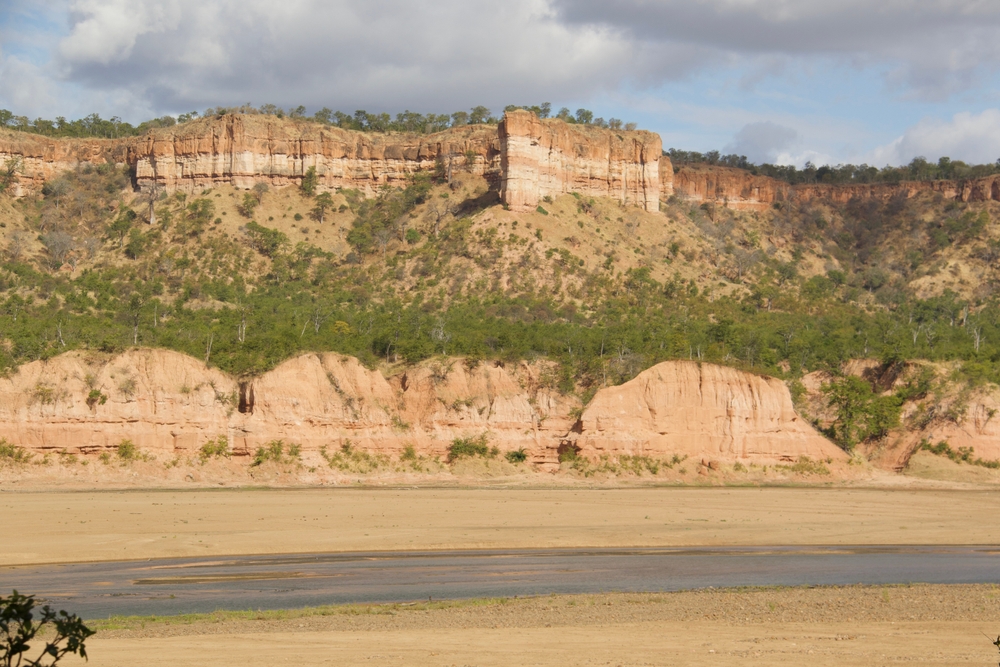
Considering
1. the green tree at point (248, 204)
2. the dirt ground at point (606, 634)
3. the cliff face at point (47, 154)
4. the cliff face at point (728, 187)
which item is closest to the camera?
the dirt ground at point (606, 634)

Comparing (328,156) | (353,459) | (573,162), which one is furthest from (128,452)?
(573,162)

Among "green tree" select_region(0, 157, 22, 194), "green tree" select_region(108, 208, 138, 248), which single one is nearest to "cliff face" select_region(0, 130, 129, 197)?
"green tree" select_region(0, 157, 22, 194)

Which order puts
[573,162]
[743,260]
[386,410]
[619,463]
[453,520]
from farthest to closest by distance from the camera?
1. [743,260]
2. [573,162]
3. [386,410]
4. [619,463]
5. [453,520]

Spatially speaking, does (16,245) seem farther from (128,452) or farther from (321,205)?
(128,452)

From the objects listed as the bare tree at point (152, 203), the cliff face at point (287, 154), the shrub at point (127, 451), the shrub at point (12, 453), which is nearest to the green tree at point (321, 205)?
the cliff face at point (287, 154)

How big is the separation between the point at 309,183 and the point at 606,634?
75455 millimetres

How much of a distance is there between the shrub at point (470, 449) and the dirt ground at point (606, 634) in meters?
26.3

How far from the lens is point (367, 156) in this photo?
93625 mm

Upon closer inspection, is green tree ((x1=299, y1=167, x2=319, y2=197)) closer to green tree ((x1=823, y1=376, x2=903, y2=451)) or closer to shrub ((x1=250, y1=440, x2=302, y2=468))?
shrub ((x1=250, y1=440, x2=302, y2=468))

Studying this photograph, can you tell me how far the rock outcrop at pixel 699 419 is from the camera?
5047 centimetres

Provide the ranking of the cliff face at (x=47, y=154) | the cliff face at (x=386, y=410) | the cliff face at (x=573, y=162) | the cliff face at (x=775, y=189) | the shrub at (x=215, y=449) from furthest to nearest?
the cliff face at (x=775, y=189), the cliff face at (x=47, y=154), the cliff face at (x=573, y=162), the shrub at (x=215, y=449), the cliff face at (x=386, y=410)

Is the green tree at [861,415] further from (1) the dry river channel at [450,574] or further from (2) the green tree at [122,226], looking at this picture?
(2) the green tree at [122,226]

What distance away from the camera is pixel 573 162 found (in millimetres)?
89875

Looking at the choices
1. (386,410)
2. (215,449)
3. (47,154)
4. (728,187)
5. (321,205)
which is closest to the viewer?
(215,449)
